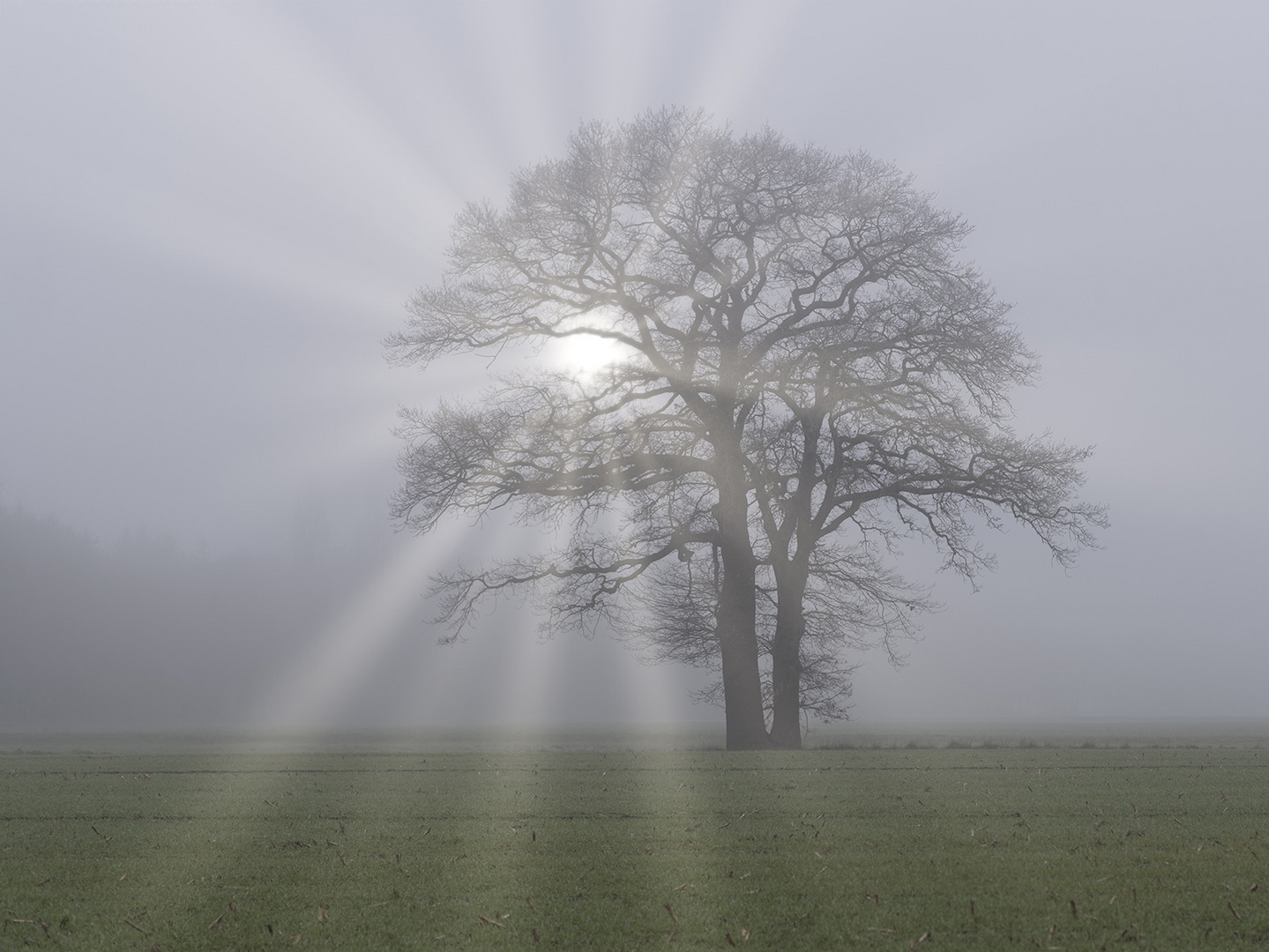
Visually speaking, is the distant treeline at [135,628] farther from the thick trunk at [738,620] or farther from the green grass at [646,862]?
the green grass at [646,862]

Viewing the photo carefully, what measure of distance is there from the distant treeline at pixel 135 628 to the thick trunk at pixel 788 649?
77.3 meters

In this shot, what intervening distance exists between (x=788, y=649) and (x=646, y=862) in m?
15.1

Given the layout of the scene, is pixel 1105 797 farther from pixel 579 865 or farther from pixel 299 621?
pixel 299 621

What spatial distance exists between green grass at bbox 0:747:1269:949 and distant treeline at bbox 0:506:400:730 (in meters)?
84.5

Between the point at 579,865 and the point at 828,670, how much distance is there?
17427mm

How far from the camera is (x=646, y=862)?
6586 mm

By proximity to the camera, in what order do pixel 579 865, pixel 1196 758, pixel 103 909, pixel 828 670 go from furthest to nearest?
1. pixel 828 670
2. pixel 1196 758
3. pixel 579 865
4. pixel 103 909

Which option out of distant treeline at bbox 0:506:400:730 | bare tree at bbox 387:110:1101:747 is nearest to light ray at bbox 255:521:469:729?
distant treeline at bbox 0:506:400:730

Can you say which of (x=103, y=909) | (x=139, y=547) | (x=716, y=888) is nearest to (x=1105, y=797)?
(x=716, y=888)

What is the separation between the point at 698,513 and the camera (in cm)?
2153

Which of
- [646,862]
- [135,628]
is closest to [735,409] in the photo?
[646,862]

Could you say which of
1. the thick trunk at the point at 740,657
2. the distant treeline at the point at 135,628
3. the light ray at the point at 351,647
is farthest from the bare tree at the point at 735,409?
the light ray at the point at 351,647

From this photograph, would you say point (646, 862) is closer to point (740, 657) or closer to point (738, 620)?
point (740, 657)

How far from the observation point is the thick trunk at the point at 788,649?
836 inches
